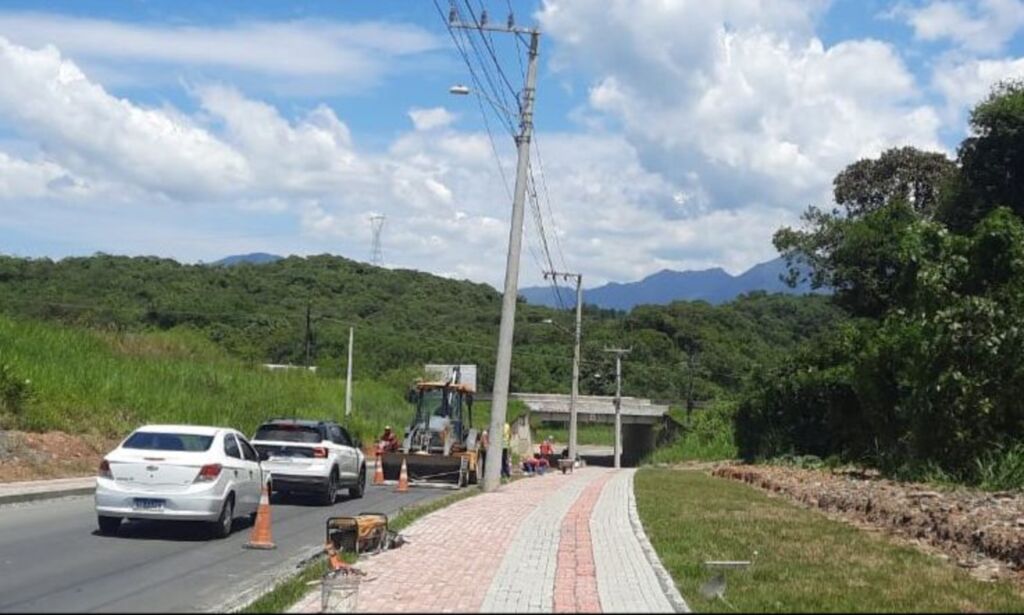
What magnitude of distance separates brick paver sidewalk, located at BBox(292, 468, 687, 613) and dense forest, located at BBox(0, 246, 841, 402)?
4181cm

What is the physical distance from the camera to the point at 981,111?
44.3 meters

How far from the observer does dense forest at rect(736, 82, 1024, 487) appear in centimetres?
2422

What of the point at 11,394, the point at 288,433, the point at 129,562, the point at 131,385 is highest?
the point at 131,385

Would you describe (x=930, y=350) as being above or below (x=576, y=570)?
above

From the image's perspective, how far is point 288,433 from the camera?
76.3 feet

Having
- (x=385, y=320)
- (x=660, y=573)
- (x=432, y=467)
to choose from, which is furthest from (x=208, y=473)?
(x=385, y=320)

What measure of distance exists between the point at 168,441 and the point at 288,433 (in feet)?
22.7

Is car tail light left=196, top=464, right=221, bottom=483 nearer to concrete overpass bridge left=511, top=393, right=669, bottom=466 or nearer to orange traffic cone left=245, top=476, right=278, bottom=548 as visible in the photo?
orange traffic cone left=245, top=476, right=278, bottom=548

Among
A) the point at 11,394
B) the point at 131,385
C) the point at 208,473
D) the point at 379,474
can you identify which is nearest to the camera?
the point at 208,473

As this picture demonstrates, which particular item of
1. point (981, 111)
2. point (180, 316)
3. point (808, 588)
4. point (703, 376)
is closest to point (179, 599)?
point (808, 588)

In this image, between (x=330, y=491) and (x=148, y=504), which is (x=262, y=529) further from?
(x=330, y=491)

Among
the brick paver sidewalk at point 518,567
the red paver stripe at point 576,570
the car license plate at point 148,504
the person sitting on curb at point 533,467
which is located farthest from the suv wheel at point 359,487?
the person sitting on curb at point 533,467

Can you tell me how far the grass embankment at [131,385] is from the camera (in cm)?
2964

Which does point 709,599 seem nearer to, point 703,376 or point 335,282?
point 335,282
